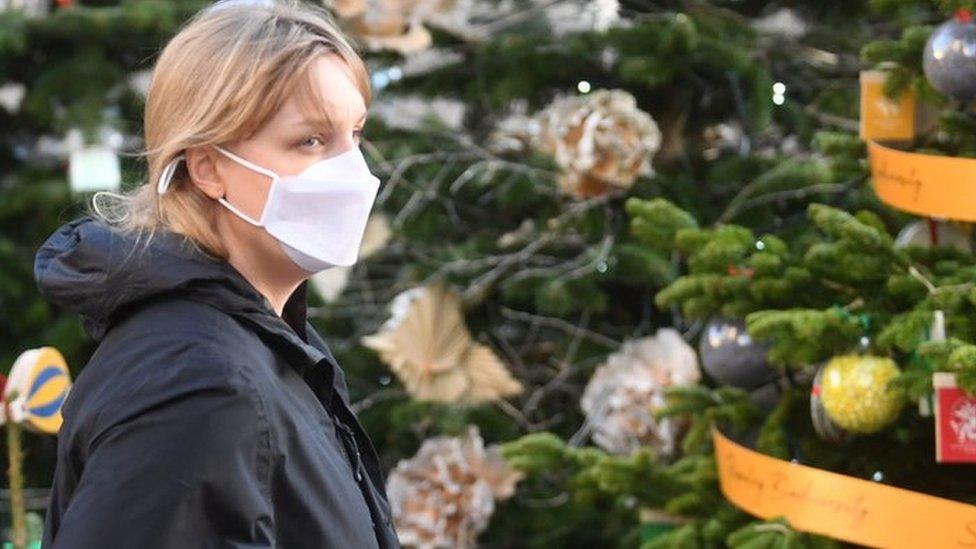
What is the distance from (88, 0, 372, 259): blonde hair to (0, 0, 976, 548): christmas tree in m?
1.78

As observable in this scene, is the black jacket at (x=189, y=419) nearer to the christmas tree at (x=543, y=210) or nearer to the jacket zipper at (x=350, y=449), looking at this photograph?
the jacket zipper at (x=350, y=449)

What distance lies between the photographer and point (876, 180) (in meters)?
3.28

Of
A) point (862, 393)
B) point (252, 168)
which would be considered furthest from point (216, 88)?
point (862, 393)

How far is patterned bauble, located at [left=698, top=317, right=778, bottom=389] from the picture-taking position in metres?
3.45

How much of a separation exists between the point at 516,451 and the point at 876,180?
966 millimetres

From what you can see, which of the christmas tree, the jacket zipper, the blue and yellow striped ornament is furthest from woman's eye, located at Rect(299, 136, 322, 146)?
the christmas tree

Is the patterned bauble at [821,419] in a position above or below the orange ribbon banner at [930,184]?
below

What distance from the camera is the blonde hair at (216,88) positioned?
1791 millimetres

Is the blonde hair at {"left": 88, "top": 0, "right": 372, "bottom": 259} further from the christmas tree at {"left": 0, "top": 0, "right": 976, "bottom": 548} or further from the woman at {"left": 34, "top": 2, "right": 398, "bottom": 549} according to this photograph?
the christmas tree at {"left": 0, "top": 0, "right": 976, "bottom": 548}

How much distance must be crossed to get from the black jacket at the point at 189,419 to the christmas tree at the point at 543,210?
1.80m

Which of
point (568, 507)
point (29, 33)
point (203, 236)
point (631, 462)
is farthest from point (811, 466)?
point (29, 33)

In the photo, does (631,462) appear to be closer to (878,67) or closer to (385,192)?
→ (878,67)

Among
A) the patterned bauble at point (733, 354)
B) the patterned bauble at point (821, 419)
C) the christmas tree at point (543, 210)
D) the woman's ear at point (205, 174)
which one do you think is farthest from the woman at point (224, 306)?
the christmas tree at point (543, 210)

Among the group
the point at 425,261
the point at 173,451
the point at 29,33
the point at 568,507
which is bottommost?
the point at 568,507
